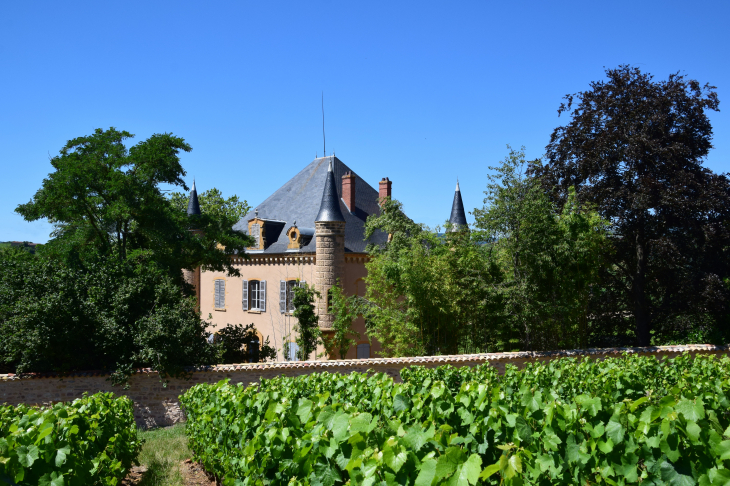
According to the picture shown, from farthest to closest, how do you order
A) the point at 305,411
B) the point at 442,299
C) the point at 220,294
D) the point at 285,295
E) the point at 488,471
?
the point at 220,294 → the point at 285,295 → the point at 442,299 → the point at 305,411 → the point at 488,471

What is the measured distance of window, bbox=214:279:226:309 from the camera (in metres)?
27.3

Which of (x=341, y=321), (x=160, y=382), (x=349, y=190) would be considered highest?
(x=349, y=190)

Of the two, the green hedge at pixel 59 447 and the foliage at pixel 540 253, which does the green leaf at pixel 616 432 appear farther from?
the foliage at pixel 540 253

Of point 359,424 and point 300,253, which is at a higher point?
point 300,253

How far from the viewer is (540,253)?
1500 cm

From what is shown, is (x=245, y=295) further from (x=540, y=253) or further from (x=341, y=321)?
(x=540, y=253)

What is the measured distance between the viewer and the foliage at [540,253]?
15086mm

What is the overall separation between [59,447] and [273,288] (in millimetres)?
20517

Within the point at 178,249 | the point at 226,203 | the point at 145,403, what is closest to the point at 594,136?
the point at 178,249

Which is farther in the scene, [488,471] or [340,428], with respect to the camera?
[340,428]

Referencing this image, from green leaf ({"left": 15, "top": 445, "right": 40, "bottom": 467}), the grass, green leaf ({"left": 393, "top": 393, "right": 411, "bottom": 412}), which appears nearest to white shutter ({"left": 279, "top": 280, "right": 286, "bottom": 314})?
the grass

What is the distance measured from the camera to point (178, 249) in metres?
16.8

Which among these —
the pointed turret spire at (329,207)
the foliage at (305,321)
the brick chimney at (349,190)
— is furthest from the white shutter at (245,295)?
the foliage at (305,321)

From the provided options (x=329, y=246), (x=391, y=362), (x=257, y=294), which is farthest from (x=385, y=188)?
(x=391, y=362)
